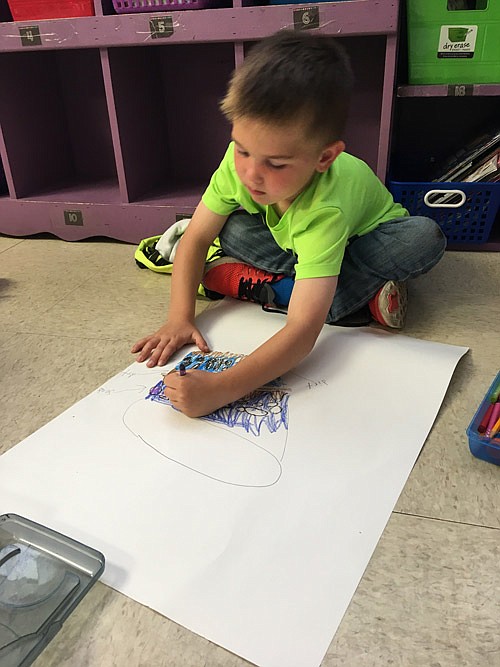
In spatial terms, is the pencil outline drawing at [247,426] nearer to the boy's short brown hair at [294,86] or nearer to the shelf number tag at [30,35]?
the boy's short brown hair at [294,86]

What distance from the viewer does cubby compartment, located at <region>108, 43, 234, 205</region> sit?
126 centimetres

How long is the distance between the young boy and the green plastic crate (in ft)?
1.09

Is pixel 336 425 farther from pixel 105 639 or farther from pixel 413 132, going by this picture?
pixel 413 132

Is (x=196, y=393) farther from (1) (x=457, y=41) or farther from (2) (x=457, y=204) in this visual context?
(1) (x=457, y=41)

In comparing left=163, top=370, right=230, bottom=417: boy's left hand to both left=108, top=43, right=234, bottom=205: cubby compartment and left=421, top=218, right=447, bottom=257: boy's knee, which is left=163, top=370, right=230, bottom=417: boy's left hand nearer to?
left=421, top=218, right=447, bottom=257: boy's knee

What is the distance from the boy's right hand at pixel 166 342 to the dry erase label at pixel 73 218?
590mm

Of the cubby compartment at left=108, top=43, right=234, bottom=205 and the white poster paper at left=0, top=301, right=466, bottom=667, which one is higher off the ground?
the cubby compartment at left=108, top=43, right=234, bottom=205

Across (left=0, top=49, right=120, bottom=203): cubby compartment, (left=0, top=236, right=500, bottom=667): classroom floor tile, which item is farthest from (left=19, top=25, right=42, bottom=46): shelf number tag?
(left=0, top=236, right=500, bottom=667): classroom floor tile

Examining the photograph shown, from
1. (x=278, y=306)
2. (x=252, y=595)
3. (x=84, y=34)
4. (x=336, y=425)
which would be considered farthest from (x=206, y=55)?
(x=252, y=595)

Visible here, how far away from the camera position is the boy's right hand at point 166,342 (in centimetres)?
76

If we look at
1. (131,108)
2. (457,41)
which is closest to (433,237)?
(457,41)

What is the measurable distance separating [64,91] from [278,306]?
39.3 inches

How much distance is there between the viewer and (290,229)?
76 centimetres

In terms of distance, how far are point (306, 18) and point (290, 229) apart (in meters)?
0.50
